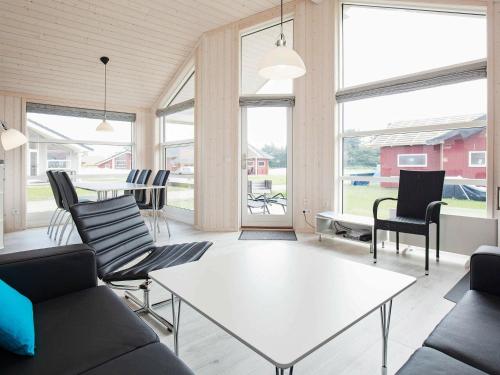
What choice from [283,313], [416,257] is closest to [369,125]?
[416,257]

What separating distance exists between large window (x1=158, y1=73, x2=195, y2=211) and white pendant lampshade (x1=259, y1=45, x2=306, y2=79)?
132 inches

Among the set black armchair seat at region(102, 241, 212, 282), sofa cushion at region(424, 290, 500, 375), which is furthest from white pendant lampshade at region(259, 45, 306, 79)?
sofa cushion at region(424, 290, 500, 375)

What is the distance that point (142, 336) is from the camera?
1.09m

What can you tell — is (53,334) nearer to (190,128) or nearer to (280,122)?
(280,122)

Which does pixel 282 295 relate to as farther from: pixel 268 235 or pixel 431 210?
pixel 268 235

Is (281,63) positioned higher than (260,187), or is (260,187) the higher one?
(281,63)

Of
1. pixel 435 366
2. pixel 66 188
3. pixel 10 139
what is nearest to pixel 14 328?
pixel 435 366

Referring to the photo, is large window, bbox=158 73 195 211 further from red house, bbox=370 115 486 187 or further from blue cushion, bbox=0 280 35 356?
blue cushion, bbox=0 280 35 356

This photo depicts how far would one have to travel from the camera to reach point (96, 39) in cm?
432

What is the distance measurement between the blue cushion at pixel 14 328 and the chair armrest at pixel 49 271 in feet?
1.10

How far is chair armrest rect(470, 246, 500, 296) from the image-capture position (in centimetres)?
141

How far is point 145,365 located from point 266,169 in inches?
164

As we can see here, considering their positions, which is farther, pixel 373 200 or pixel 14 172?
pixel 14 172

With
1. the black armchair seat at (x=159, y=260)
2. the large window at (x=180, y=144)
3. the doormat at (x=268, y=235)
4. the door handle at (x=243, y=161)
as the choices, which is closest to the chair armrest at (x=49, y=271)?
the black armchair seat at (x=159, y=260)
